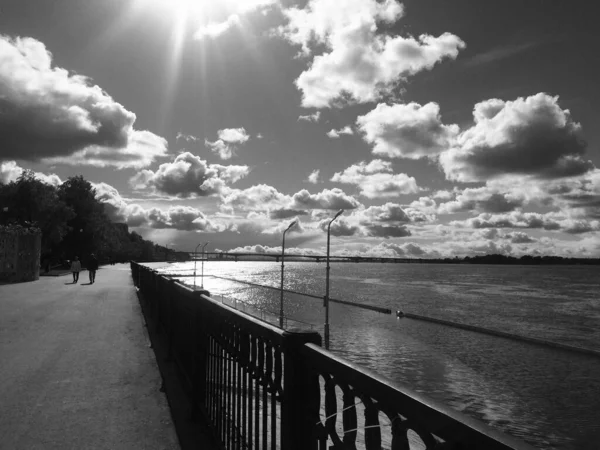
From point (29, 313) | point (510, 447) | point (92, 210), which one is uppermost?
point (92, 210)

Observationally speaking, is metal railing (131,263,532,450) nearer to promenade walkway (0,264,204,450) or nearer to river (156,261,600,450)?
promenade walkway (0,264,204,450)

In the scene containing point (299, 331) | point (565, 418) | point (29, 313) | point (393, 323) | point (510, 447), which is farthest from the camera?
point (393, 323)

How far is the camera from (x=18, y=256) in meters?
33.3

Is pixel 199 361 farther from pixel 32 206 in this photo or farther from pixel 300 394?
pixel 32 206

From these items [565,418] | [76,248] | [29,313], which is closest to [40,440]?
[29,313]

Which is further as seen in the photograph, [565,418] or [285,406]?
[565,418]

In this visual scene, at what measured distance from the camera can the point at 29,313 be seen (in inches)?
608

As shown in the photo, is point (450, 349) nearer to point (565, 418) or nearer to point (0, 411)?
point (565, 418)

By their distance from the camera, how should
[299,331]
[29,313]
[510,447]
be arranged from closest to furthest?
[510,447], [299,331], [29,313]

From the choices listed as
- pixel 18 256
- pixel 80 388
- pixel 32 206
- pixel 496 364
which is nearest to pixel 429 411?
pixel 80 388

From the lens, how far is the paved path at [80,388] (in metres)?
4.90

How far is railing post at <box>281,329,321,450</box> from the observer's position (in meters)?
2.60

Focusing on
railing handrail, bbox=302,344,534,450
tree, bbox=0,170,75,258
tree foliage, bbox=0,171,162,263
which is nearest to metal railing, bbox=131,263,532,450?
railing handrail, bbox=302,344,534,450

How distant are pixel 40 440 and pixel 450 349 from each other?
152ft
